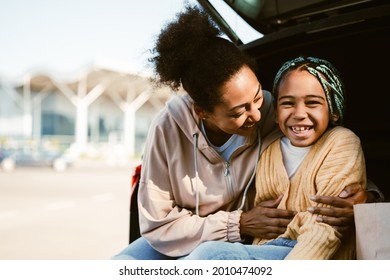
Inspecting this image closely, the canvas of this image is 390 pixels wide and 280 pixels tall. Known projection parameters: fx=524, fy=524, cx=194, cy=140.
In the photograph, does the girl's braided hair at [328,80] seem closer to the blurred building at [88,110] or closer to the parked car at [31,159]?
the blurred building at [88,110]

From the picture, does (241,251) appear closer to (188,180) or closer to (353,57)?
(188,180)

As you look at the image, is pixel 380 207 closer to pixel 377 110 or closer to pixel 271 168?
pixel 271 168

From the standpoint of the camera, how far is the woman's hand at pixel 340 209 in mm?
1543

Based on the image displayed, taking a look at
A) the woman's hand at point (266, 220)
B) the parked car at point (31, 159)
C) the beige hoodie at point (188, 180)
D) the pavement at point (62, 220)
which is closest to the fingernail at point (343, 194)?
the woman's hand at point (266, 220)

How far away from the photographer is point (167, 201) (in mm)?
1863

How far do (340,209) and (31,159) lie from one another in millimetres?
12960

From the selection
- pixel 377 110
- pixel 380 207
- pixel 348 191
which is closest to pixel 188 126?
pixel 348 191

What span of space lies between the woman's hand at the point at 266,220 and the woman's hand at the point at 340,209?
12 cm

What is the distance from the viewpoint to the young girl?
155 cm

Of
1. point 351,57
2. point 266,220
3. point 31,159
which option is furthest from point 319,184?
point 31,159

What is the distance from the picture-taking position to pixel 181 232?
1.80m

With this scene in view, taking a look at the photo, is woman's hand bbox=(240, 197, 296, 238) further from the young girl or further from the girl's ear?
the girl's ear

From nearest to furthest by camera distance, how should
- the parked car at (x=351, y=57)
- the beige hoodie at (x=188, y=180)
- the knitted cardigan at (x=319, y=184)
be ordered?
1. the knitted cardigan at (x=319, y=184)
2. the beige hoodie at (x=188, y=180)
3. the parked car at (x=351, y=57)
